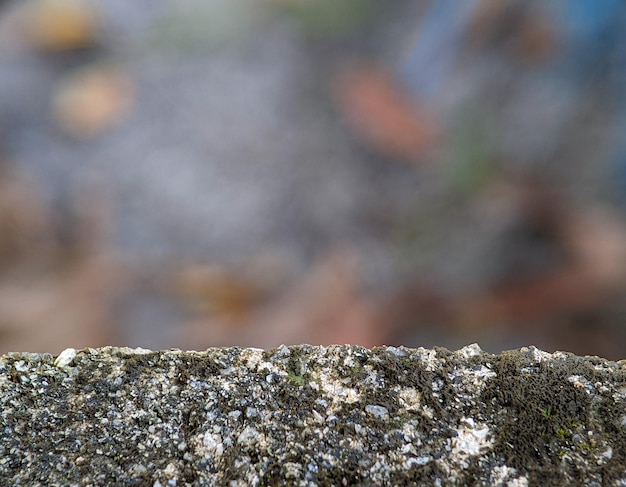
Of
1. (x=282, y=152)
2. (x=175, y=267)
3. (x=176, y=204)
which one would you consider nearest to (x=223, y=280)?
(x=175, y=267)

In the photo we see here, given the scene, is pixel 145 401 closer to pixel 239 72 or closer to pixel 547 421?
pixel 547 421

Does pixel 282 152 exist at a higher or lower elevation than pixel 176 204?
higher

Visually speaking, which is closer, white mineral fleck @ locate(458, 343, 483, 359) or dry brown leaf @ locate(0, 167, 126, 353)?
white mineral fleck @ locate(458, 343, 483, 359)

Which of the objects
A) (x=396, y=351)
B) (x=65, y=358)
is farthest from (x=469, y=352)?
(x=65, y=358)

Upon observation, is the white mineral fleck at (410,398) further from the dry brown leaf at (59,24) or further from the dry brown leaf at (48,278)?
the dry brown leaf at (59,24)

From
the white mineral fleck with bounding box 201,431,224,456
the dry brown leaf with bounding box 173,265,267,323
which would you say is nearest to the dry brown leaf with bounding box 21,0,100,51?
the dry brown leaf with bounding box 173,265,267,323

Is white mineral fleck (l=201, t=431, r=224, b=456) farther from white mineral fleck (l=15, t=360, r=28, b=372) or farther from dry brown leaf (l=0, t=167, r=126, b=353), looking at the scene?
dry brown leaf (l=0, t=167, r=126, b=353)

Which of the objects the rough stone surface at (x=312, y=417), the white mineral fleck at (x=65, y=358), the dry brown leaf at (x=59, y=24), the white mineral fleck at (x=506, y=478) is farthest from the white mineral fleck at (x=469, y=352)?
the dry brown leaf at (x=59, y=24)
